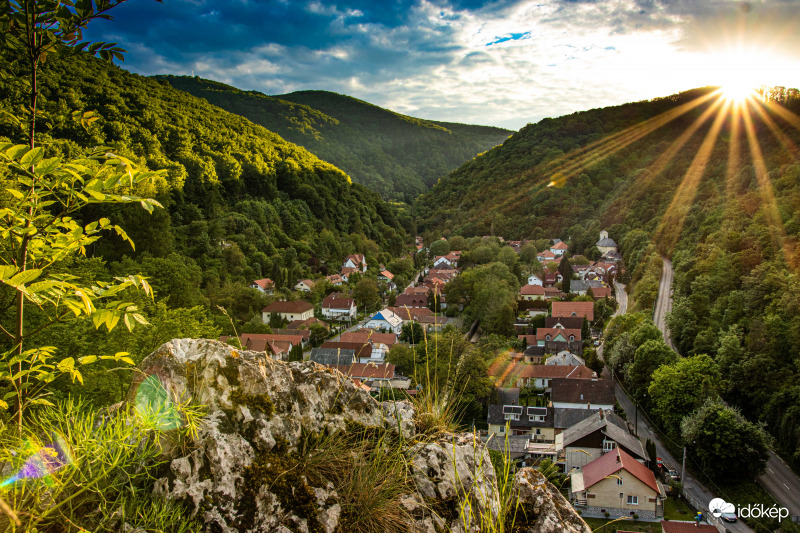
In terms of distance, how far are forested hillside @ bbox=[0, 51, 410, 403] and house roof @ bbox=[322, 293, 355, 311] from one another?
5.33 meters

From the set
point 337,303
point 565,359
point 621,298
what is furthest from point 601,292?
point 337,303

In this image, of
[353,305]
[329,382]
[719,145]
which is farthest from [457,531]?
[719,145]

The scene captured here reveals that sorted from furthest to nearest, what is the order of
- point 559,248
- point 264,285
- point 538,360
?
point 559,248 → point 264,285 → point 538,360

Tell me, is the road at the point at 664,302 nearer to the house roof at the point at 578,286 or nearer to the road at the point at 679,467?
the house roof at the point at 578,286

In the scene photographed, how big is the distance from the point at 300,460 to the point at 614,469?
17.5 meters

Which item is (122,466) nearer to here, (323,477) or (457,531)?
(323,477)

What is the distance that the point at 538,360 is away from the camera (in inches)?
1234

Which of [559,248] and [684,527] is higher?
[559,248]

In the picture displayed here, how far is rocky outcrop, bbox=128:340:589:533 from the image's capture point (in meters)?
2.08

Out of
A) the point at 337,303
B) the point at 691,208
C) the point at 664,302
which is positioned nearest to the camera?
the point at 337,303

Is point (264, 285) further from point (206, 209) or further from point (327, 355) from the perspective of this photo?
point (327, 355)

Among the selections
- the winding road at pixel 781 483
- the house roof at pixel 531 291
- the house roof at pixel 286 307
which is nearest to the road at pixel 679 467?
the winding road at pixel 781 483

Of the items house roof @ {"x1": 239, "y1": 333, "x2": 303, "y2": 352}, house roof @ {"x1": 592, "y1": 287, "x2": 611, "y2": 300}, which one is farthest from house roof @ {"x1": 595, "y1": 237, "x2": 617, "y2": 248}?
house roof @ {"x1": 239, "y1": 333, "x2": 303, "y2": 352}

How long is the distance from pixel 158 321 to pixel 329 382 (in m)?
11.1
